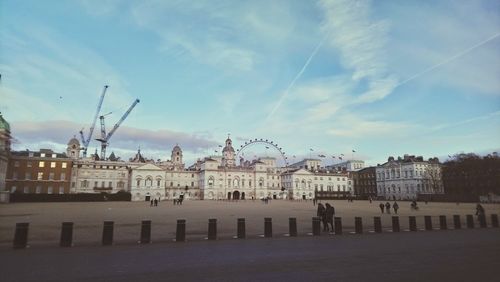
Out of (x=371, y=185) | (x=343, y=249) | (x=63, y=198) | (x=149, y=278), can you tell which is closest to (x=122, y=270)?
(x=149, y=278)

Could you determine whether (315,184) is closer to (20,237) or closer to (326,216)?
(326,216)

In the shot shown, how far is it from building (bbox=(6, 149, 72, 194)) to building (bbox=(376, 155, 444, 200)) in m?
114

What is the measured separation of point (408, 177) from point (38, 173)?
432 ft

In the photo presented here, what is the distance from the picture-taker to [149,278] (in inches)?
333

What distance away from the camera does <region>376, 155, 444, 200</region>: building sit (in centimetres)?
13650

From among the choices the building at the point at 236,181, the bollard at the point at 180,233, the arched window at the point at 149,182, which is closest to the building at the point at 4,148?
the arched window at the point at 149,182

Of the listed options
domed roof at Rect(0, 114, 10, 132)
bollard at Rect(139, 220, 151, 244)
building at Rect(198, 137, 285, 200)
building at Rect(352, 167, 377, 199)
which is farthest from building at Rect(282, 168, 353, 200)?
bollard at Rect(139, 220, 151, 244)

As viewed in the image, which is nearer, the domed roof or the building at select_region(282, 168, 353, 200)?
the domed roof

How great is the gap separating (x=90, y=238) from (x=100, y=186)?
119553 millimetres

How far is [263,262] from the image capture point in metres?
10.5

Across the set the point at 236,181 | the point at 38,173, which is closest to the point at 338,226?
the point at 38,173

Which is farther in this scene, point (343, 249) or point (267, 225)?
point (267, 225)

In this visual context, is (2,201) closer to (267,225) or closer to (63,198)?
(63,198)

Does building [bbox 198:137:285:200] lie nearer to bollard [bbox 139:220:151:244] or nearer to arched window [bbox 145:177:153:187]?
arched window [bbox 145:177:153:187]
